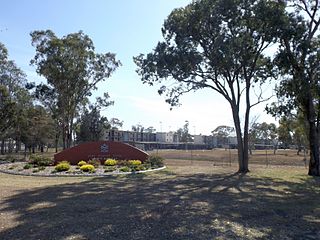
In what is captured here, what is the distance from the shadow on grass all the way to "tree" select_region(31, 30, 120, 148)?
24.7 meters

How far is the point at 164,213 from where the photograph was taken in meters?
9.37

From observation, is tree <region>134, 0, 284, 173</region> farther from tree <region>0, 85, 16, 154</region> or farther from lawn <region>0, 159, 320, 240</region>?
tree <region>0, 85, 16, 154</region>

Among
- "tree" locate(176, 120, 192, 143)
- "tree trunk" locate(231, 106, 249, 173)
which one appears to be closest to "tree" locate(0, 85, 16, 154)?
"tree trunk" locate(231, 106, 249, 173)

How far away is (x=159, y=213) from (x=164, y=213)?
0.40 feet

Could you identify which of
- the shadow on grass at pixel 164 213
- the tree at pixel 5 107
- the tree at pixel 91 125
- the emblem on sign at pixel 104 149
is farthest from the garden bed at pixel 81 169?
the tree at pixel 91 125

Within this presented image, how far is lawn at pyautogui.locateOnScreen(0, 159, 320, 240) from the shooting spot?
7.59 meters

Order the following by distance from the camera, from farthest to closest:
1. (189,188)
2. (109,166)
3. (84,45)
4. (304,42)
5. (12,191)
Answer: (84,45) → (109,166) → (304,42) → (189,188) → (12,191)

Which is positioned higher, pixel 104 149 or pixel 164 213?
pixel 104 149

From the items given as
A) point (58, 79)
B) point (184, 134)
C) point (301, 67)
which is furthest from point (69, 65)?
point (184, 134)

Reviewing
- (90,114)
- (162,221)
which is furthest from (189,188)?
(90,114)

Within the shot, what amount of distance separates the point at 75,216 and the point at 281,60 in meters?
15.7

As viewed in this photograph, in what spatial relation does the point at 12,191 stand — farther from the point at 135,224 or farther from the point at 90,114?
the point at 90,114

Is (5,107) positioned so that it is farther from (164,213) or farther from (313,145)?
(164,213)

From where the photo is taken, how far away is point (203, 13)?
21.2m
